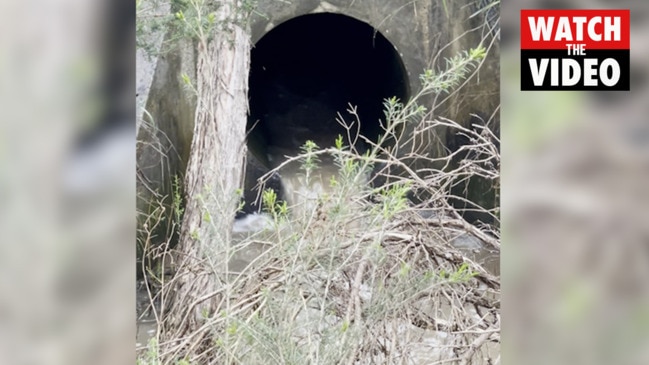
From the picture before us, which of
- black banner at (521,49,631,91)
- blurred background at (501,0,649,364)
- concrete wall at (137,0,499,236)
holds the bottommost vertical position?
blurred background at (501,0,649,364)

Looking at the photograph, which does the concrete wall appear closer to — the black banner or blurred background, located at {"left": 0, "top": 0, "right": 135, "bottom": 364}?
blurred background, located at {"left": 0, "top": 0, "right": 135, "bottom": 364}

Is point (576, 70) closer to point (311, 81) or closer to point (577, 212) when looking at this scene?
point (577, 212)

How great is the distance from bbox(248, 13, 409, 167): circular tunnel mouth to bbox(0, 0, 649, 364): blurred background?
4.05 meters

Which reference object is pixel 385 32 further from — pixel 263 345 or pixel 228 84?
pixel 263 345

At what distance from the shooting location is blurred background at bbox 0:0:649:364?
2.14 ft

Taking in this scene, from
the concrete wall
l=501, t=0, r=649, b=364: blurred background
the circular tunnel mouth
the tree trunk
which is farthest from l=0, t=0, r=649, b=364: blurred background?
the circular tunnel mouth

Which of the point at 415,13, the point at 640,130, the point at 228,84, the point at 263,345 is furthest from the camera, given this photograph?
the point at 415,13

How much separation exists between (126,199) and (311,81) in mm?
4995

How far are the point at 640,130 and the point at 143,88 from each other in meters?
3.05

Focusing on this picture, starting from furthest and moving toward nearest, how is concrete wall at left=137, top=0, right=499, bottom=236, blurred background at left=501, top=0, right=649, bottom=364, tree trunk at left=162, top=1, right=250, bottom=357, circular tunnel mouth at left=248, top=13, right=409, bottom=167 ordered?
circular tunnel mouth at left=248, top=13, right=409, bottom=167 < concrete wall at left=137, top=0, right=499, bottom=236 < tree trunk at left=162, top=1, right=250, bottom=357 < blurred background at left=501, top=0, right=649, bottom=364

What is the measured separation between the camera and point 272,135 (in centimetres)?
516

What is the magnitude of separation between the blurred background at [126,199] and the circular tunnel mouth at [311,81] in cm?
405

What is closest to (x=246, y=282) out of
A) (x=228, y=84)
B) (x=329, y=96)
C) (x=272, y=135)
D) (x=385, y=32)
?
(x=228, y=84)

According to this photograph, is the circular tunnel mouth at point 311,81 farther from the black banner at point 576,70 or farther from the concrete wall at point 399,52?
the black banner at point 576,70
